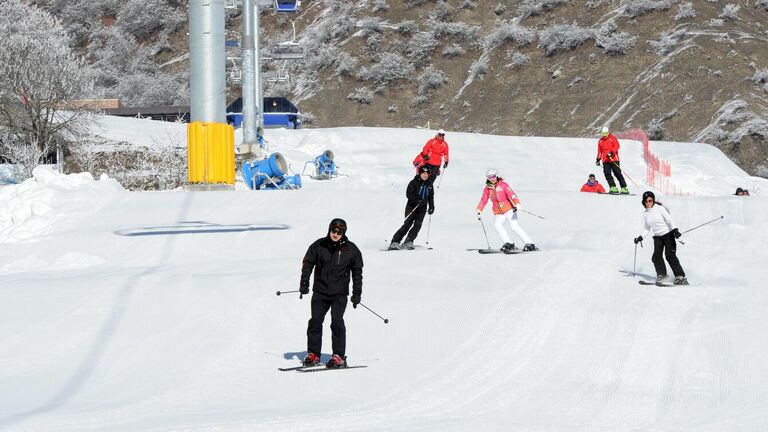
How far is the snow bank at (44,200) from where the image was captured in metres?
20.8

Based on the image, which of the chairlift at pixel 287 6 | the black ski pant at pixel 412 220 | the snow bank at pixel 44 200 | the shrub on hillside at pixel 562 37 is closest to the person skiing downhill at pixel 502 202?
the black ski pant at pixel 412 220

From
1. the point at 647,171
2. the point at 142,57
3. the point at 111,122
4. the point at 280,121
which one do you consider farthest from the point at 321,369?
the point at 142,57

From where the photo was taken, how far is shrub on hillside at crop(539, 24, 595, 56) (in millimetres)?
65812

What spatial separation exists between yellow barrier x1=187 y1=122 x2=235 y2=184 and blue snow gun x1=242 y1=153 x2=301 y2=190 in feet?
7.38

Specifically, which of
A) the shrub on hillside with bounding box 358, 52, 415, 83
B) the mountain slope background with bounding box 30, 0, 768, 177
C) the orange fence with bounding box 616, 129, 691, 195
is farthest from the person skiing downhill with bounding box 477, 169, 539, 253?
the shrub on hillside with bounding box 358, 52, 415, 83

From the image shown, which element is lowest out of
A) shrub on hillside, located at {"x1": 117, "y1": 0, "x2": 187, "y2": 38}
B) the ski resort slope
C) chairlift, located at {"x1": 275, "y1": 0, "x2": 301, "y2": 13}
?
the ski resort slope

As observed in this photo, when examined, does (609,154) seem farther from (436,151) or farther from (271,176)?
(271,176)

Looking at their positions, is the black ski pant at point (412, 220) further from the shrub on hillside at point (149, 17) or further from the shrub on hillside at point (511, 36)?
the shrub on hillside at point (149, 17)

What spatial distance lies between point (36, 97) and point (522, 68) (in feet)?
105

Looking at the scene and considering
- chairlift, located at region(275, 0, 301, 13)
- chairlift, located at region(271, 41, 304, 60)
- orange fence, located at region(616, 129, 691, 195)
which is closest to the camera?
orange fence, located at region(616, 129, 691, 195)

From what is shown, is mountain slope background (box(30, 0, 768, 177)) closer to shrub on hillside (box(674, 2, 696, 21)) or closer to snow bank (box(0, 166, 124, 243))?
shrub on hillside (box(674, 2, 696, 21))

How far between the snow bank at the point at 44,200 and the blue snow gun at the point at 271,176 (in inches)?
217

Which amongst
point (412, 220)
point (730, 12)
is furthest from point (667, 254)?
point (730, 12)

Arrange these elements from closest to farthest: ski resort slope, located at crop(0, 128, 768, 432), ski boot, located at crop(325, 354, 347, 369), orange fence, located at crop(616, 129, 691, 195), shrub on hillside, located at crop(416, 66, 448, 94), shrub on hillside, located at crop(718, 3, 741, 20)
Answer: ski resort slope, located at crop(0, 128, 768, 432), ski boot, located at crop(325, 354, 347, 369), orange fence, located at crop(616, 129, 691, 195), shrub on hillside, located at crop(718, 3, 741, 20), shrub on hillside, located at crop(416, 66, 448, 94)
